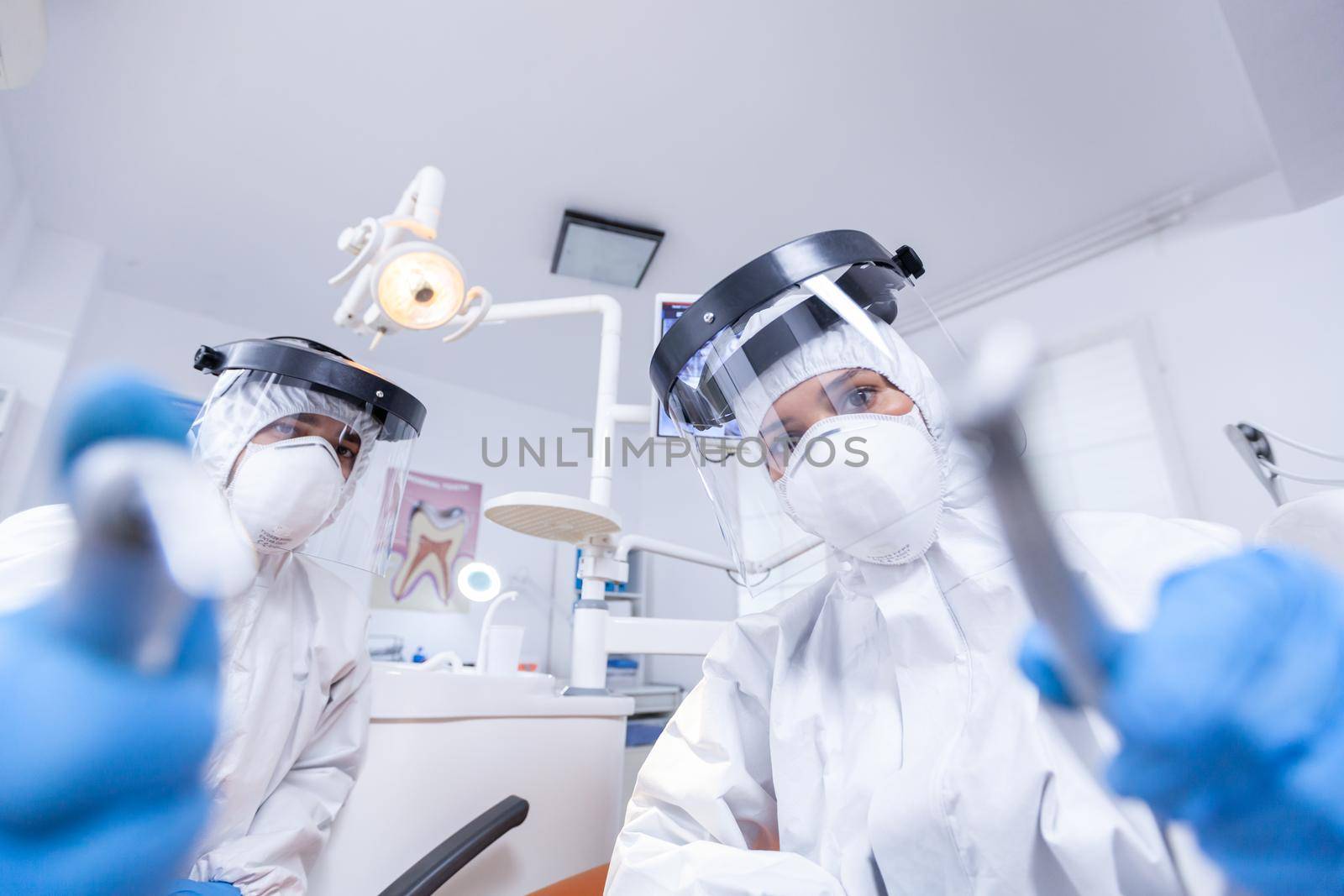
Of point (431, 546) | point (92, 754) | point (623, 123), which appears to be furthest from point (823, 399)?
point (431, 546)

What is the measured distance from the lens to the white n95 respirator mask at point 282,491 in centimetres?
89

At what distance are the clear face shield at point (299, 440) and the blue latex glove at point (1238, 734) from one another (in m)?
0.93

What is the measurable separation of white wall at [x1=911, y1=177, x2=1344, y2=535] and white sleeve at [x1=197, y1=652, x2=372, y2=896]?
1.74m

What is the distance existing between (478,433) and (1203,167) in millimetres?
3335

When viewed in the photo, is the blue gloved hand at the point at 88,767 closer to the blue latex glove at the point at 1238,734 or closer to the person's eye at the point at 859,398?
the blue latex glove at the point at 1238,734

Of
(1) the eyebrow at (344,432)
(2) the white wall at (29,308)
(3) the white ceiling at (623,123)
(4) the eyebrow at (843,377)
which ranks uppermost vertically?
(3) the white ceiling at (623,123)

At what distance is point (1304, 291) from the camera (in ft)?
6.34

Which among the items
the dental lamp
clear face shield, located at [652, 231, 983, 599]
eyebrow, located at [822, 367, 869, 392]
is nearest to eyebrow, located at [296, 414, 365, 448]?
the dental lamp

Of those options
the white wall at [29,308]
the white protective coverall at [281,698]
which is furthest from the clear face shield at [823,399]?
the white wall at [29,308]

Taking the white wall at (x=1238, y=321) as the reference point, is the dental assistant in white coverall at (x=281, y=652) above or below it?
below

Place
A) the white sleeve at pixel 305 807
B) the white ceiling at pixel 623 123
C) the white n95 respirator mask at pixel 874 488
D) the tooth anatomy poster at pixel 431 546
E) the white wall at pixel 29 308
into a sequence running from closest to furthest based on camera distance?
1. the white n95 respirator mask at pixel 874 488
2. the white sleeve at pixel 305 807
3. the white ceiling at pixel 623 123
4. the white wall at pixel 29 308
5. the tooth anatomy poster at pixel 431 546

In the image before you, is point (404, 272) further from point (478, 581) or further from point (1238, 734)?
point (1238, 734)

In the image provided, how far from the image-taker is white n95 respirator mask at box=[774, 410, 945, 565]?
679 millimetres

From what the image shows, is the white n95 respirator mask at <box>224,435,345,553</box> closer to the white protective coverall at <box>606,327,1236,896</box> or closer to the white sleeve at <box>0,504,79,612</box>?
the white sleeve at <box>0,504,79,612</box>
